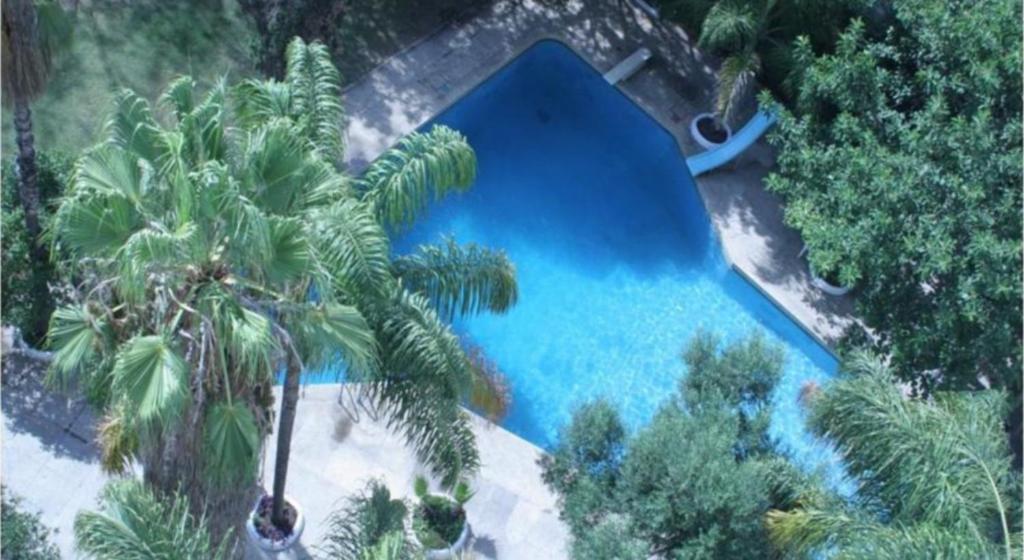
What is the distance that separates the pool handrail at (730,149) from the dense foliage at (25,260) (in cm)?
1113

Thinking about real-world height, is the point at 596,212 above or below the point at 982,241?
below

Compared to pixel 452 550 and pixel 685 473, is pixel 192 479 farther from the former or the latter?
pixel 685 473

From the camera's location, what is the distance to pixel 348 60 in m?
23.1

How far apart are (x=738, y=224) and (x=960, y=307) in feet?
21.3

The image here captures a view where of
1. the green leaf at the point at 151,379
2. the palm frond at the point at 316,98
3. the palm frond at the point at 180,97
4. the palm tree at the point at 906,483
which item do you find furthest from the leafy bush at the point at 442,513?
the green leaf at the point at 151,379

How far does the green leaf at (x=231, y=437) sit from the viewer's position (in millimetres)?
11117

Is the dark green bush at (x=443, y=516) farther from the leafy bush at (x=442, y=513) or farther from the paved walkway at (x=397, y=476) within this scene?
the paved walkway at (x=397, y=476)

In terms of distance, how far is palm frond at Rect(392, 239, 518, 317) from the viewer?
13055mm

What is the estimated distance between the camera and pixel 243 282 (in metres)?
11.2

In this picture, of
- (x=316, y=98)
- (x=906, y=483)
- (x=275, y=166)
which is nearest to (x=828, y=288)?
(x=906, y=483)

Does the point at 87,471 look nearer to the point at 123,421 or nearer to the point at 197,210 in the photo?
the point at 123,421

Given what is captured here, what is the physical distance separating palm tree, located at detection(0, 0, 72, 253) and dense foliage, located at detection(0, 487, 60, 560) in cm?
297

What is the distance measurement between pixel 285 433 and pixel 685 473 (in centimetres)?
447

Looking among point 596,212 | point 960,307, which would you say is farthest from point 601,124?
point 960,307
